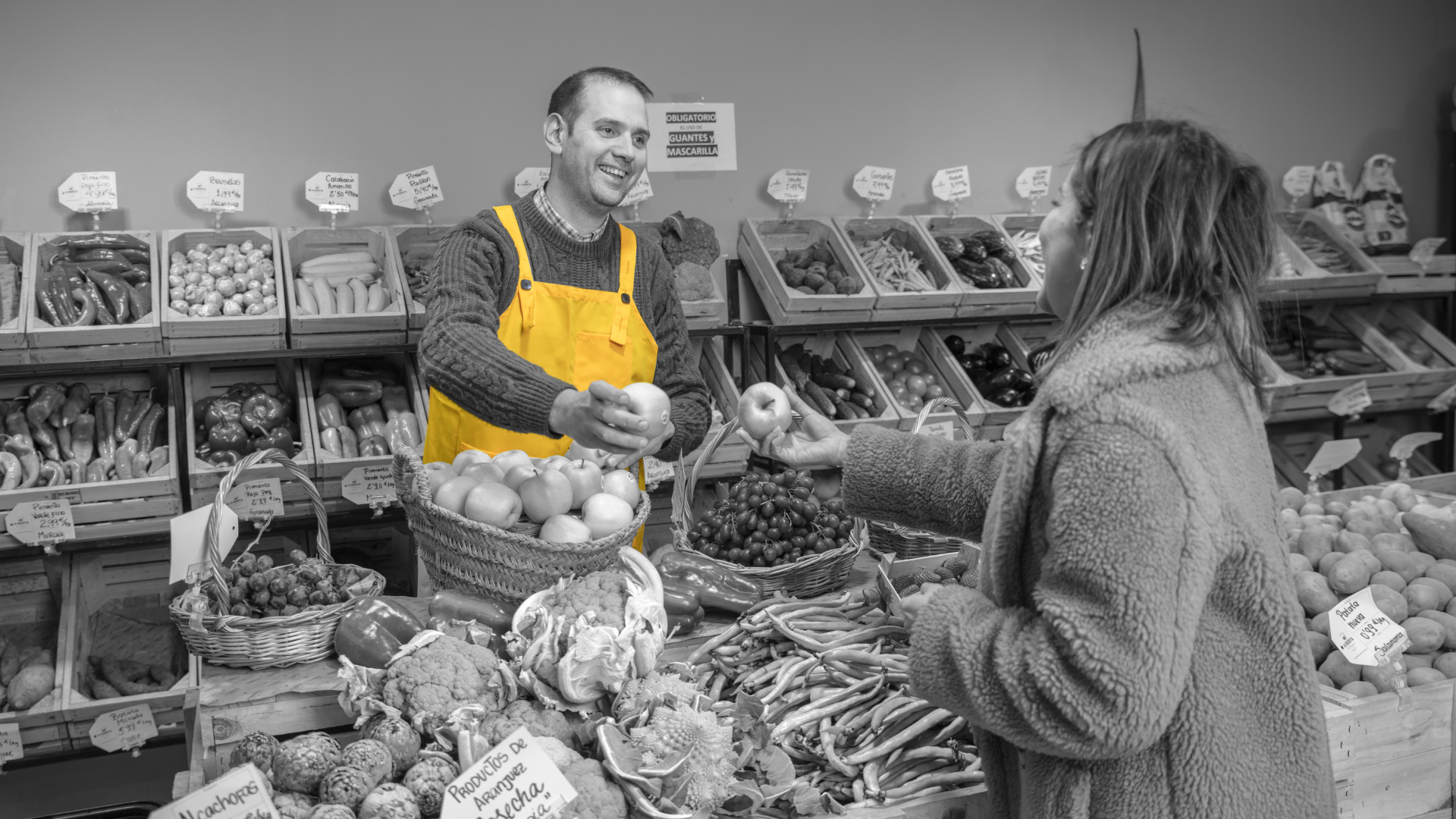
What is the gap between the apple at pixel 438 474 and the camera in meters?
2.07

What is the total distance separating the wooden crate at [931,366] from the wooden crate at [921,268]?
0.81 feet

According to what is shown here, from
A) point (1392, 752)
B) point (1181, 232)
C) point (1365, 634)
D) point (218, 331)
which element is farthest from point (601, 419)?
point (218, 331)

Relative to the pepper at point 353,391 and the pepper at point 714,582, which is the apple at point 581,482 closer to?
the pepper at point 714,582

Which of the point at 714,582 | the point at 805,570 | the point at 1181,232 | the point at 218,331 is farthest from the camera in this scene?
the point at 218,331

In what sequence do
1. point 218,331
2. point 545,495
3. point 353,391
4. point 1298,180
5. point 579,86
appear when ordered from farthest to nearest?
point 1298,180 < point 353,391 < point 218,331 < point 579,86 < point 545,495

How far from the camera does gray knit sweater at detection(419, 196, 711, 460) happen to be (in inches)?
84.0

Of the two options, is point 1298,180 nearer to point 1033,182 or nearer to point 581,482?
point 1033,182

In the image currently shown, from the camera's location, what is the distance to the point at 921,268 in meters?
4.73

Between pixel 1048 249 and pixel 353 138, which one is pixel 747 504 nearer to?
pixel 1048 249

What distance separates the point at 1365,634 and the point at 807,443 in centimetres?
124

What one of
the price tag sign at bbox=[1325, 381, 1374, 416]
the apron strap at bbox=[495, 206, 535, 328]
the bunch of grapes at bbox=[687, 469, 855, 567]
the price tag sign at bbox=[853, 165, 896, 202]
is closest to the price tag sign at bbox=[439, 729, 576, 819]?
the bunch of grapes at bbox=[687, 469, 855, 567]

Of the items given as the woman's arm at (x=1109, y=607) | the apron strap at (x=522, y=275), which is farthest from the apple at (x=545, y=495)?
→ the woman's arm at (x=1109, y=607)

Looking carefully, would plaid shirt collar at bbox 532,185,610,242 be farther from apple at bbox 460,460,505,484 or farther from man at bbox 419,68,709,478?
apple at bbox 460,460,505,484

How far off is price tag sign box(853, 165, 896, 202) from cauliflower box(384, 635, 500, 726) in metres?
3.55
